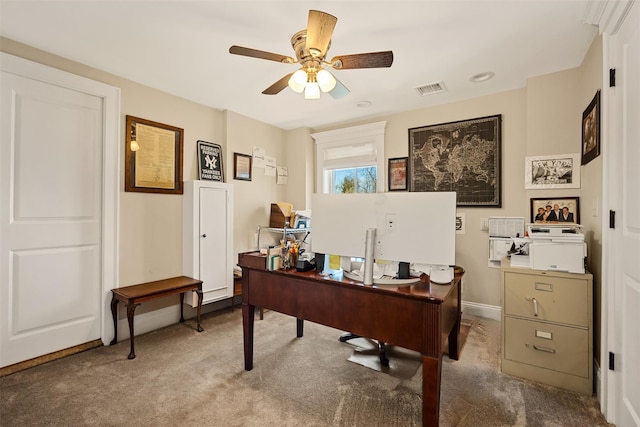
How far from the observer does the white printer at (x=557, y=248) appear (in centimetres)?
192

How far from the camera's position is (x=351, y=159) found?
417 centimetres

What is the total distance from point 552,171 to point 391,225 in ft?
6.99

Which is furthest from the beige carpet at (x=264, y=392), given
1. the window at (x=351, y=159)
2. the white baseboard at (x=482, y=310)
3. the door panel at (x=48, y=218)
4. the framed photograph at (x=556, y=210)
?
the window at (x=351, y=159)

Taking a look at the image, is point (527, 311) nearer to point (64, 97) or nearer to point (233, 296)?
point (233, 296)

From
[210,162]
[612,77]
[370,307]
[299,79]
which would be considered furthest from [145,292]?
[612,77]

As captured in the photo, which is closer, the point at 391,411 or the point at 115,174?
the point at 391,411

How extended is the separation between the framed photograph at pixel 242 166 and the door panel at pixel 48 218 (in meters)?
1.45

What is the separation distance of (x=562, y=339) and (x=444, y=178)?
196cm

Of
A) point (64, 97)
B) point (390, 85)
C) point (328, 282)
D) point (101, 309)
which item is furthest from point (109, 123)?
point (390, 85)

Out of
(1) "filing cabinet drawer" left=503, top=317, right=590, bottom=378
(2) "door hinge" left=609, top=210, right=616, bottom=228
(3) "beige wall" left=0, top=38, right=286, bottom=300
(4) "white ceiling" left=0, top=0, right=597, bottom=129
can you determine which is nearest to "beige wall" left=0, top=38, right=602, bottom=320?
(3) "beige wall" left=0, top=38, right=286, bottom=300

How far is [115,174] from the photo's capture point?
2715mm

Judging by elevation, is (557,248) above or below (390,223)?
below

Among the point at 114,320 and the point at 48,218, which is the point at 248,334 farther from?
the point at 48,218

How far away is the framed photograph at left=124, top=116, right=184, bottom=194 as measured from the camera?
2834 mm
